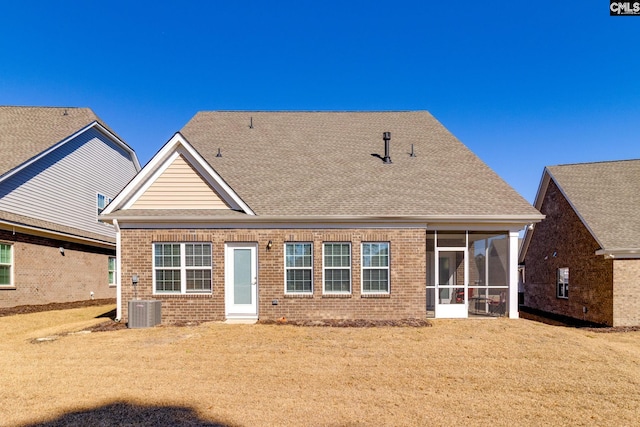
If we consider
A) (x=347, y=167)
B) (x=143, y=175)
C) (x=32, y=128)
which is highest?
(x=32, y=128)

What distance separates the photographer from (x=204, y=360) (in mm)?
7930

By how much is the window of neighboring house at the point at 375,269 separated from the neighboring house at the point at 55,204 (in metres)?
13.6

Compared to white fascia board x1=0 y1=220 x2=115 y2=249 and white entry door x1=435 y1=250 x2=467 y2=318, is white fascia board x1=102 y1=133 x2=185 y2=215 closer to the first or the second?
white fascia board x1=0 y1=220 x2=115 y2=249

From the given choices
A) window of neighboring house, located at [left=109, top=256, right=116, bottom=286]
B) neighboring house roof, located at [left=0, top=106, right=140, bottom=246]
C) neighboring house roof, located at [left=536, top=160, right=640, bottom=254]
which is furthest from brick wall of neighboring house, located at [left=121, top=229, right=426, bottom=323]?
window of neighboring house, located at [left=109, top=256, right=116, bottom=286]

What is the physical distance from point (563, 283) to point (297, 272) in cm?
1182

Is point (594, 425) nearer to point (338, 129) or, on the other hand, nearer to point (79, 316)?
point (338, 129)

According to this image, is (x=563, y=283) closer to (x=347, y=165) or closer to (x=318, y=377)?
(x=347, y=165)

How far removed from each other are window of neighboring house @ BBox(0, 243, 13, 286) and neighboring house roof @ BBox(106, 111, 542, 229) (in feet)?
22.5

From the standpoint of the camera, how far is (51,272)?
57.1ft

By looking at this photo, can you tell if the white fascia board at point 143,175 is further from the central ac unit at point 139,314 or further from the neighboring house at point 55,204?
the neighboring house at point 55,204

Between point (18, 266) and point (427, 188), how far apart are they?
641 inches

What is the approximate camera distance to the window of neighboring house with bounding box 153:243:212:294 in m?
12.1

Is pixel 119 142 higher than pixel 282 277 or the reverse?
higher

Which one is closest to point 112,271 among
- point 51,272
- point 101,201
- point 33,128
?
point 101,201
